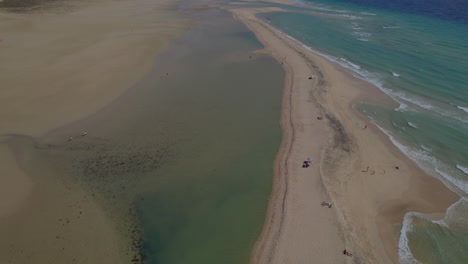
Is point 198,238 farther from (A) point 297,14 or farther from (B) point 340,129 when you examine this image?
(A) point 297,14

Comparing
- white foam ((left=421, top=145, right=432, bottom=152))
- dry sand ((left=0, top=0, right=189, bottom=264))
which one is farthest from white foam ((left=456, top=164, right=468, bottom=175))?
dry sand ((left=0, top=0, right=189, bottom=264))

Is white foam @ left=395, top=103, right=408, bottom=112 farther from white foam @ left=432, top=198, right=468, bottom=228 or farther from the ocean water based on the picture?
white foam @ left=432, top=198, right=468, bottom=228

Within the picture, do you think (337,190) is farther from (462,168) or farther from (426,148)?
(462,168)

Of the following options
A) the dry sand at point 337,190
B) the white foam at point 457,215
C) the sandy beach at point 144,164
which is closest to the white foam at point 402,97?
the sandy beach at point 144,164

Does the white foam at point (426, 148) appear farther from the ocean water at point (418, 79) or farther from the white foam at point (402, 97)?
the white foam at point (402, 97)

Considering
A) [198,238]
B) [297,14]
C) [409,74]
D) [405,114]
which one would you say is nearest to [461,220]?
[405,114]
